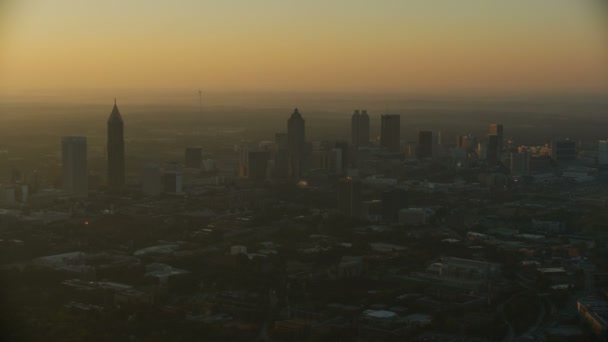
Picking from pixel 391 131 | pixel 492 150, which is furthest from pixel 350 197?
pixel 391 131

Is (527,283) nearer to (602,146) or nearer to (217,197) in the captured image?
(217,197)

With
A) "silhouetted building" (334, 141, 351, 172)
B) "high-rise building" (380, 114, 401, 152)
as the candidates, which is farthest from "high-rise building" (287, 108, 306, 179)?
"high-rise building" (380, 114, 401, 152)

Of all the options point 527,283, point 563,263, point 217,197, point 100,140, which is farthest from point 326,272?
point 100,140

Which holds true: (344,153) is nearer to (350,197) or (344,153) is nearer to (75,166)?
(350,197)

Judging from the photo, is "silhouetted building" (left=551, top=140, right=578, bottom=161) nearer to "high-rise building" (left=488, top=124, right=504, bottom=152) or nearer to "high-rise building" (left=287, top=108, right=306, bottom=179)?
"high-rise building" (left=488, top=124, right=504, bottom=152)

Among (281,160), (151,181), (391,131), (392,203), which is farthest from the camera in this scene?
(391,131)

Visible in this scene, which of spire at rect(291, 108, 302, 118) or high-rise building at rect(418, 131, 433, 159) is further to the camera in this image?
high-rise building at rect(418, 131, 433, 159)
